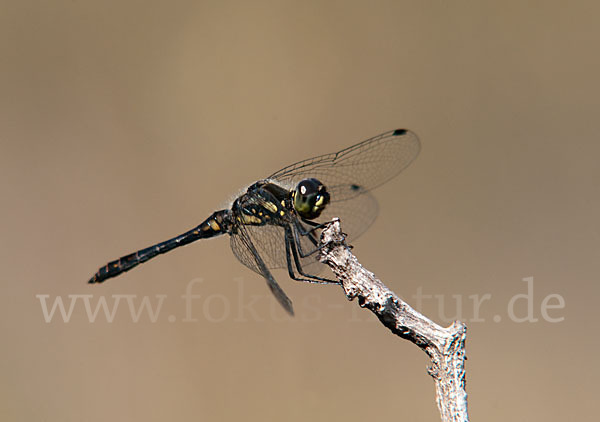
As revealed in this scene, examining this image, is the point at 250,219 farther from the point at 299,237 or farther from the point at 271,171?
the point at 271,171

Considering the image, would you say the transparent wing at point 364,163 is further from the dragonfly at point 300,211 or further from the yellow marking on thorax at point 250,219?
the yellow marking on thorax at point 250,219

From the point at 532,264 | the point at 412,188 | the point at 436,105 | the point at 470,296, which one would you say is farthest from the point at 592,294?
the point at 436,105

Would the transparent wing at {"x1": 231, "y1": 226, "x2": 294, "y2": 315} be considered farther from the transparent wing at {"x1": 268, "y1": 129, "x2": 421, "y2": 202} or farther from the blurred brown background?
the blurred brown background

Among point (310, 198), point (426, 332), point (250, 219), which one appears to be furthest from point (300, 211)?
point (426, 332)

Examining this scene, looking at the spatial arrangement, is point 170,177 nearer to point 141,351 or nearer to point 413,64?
point 141,351

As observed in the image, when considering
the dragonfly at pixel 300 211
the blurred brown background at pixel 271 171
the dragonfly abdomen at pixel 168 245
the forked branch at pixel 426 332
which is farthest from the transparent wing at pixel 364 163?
the blurred brown background at pixel 271 171

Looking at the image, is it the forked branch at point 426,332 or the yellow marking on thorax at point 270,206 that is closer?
the forked branch at point 426,332
